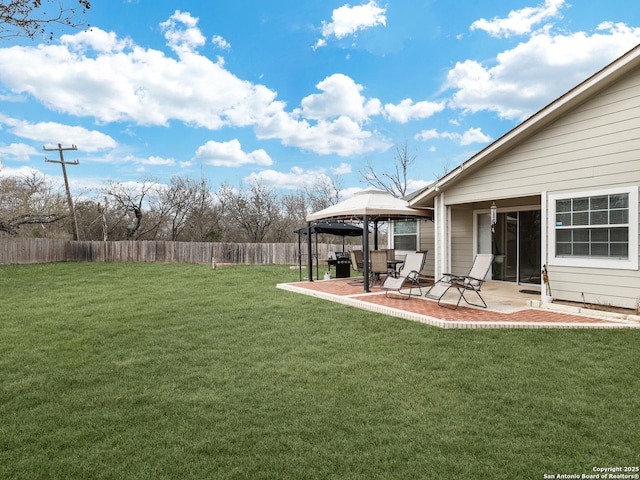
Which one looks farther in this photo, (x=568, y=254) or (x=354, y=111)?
(x=354, y=111)

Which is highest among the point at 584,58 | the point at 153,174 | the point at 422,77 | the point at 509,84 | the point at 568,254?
the point at 422,77

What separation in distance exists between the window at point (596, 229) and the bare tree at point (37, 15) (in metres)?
7.63

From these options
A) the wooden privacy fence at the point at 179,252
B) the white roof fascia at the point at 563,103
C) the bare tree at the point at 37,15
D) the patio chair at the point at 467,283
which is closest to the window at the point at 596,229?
the patio chair at the point at 467,283

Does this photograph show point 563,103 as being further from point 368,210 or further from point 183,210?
point 183,210

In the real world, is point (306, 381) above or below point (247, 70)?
below

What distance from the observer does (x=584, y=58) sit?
14438 millimetres

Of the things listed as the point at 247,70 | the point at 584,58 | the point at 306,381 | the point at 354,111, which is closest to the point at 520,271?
the point at 306,381

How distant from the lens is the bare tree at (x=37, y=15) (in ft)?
11.0

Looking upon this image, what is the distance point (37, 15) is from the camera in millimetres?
3420

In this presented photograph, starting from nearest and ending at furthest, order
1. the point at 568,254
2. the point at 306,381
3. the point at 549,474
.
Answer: the point at 549,474 → the point at 306,381 → the point at 568,254

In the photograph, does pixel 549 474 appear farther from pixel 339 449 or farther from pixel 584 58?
pixel 584 58

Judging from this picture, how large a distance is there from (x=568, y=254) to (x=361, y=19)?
44.0 feet

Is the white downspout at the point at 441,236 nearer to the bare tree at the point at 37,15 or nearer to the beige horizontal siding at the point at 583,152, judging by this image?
the beige horizontal siding at the point at 583,152

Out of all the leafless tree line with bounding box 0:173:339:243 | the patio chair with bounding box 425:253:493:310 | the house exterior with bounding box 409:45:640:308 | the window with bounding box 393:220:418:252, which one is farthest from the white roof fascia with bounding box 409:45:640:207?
the leafless tree line with bounding box 0:173:339:243
